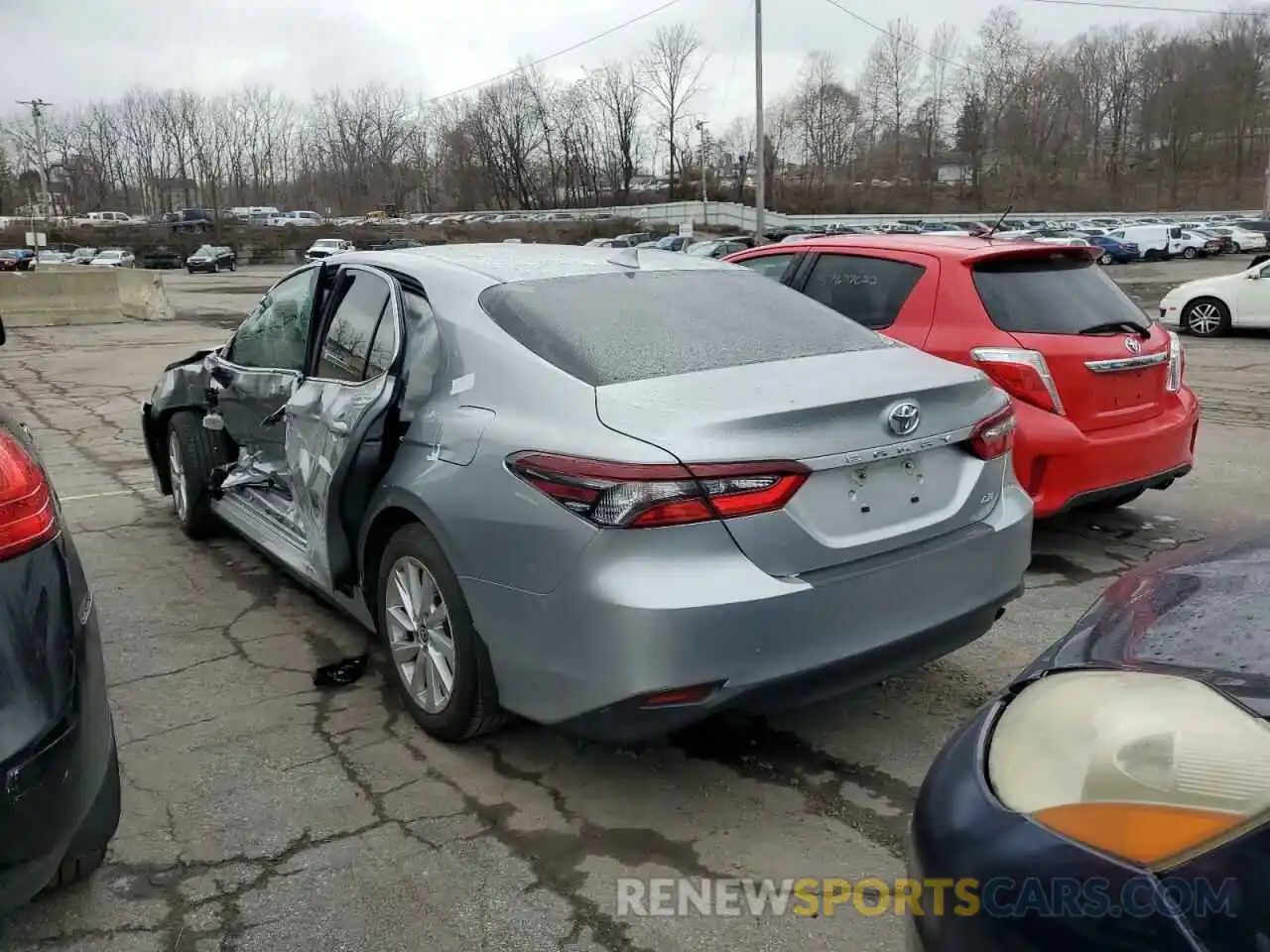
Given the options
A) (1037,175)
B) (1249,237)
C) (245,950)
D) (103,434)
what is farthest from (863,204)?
(245,950)

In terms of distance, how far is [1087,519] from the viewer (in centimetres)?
594

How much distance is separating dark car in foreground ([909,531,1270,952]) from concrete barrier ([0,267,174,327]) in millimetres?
22647

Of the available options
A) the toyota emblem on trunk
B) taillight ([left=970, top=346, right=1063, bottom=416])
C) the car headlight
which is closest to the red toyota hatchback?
taillight ([left=970, top=346, right=1063, bottom=416])

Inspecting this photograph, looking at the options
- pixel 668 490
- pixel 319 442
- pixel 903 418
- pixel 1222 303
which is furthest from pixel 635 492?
pixel 1222 303

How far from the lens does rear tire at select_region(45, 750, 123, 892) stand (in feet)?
7.69

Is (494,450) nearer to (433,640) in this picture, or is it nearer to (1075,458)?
(433,640)

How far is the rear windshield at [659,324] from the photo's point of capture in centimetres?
307

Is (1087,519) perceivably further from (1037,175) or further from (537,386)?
(1037,175)

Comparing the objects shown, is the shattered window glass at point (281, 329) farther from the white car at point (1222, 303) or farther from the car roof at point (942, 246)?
the white car at point (1222, 303)

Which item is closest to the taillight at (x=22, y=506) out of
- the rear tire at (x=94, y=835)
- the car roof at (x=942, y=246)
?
the rear tire at (x=94, y=835)

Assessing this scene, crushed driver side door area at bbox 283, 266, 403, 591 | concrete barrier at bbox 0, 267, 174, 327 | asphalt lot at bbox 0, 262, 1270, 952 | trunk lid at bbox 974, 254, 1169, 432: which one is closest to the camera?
asphalt lot at bbox 0, 262, 1270, 952

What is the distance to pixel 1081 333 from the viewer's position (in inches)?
191

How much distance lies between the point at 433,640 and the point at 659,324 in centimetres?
126

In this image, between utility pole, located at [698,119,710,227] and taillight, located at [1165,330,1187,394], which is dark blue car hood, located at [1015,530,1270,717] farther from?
utility pole, located at [698,119,710,227]
